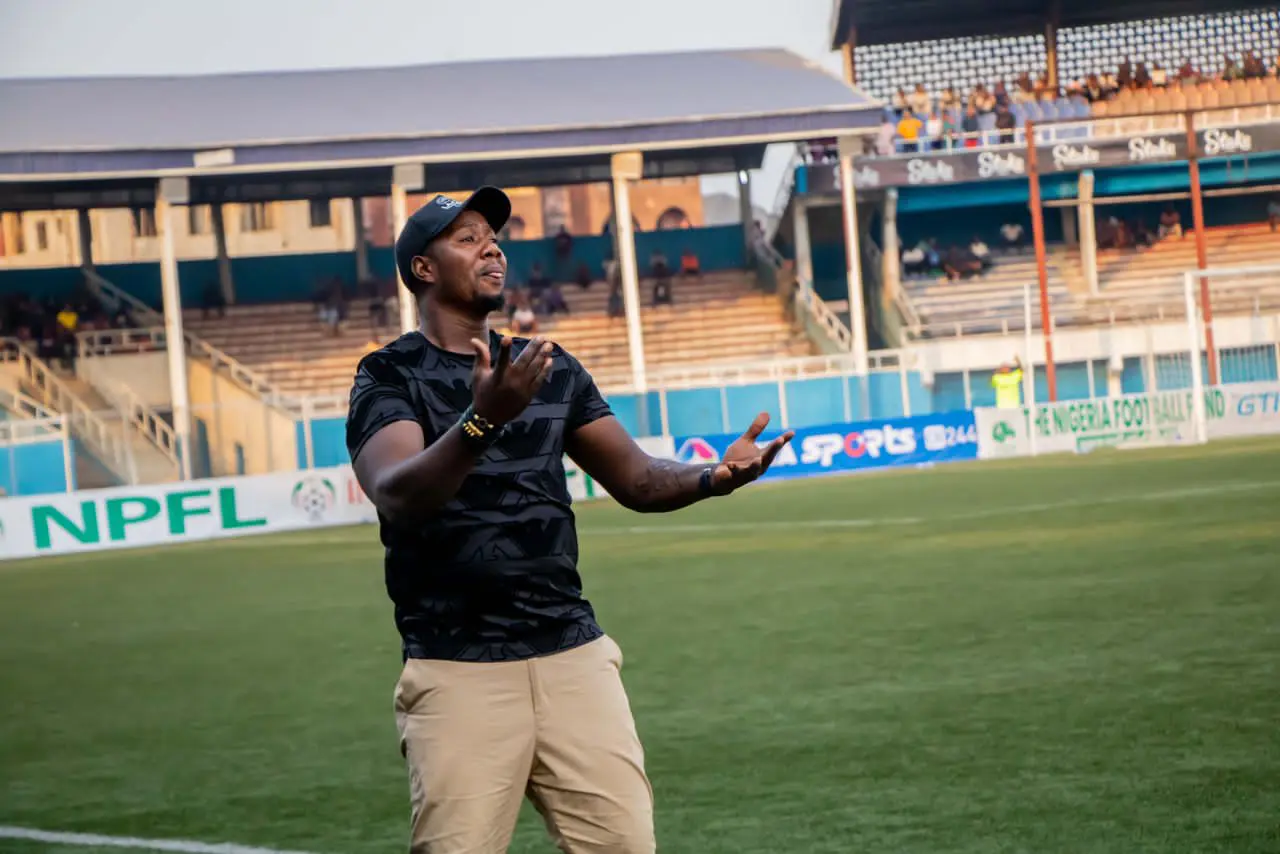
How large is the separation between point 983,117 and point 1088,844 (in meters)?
41.5

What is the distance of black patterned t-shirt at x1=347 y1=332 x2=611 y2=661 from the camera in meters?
4.38

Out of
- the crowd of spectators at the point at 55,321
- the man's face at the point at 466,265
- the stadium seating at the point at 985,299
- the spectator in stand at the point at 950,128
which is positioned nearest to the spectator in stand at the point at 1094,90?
the spectator in stand at the point at 950,128

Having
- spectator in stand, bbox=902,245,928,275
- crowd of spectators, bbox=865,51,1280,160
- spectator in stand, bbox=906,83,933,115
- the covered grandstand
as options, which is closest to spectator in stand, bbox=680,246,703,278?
the covered grandstand

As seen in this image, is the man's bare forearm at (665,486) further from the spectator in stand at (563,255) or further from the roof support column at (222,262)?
the spectator in stand at (563,255)

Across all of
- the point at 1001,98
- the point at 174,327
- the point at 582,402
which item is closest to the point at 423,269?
the point at 582,402

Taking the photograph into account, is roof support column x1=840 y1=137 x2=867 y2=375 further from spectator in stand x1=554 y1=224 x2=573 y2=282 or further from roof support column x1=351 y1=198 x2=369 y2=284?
roof support column x1=351 y1=198 x2=369 y2=284

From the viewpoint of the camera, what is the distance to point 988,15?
51031 millimetres

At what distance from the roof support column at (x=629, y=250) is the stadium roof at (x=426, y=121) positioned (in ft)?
1.56

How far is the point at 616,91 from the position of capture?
4391 centimetres

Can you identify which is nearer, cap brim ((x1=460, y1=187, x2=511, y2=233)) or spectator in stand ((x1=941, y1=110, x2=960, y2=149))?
cap brim ((x1=460, y1=187, x2=511, y2=233))

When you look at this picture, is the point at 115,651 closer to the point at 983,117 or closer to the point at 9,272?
the point at 9,272

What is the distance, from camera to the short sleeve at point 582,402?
15.4ft

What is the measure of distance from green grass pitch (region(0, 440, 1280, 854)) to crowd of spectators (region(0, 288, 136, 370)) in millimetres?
19155

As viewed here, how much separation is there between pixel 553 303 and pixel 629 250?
395 centimetres
